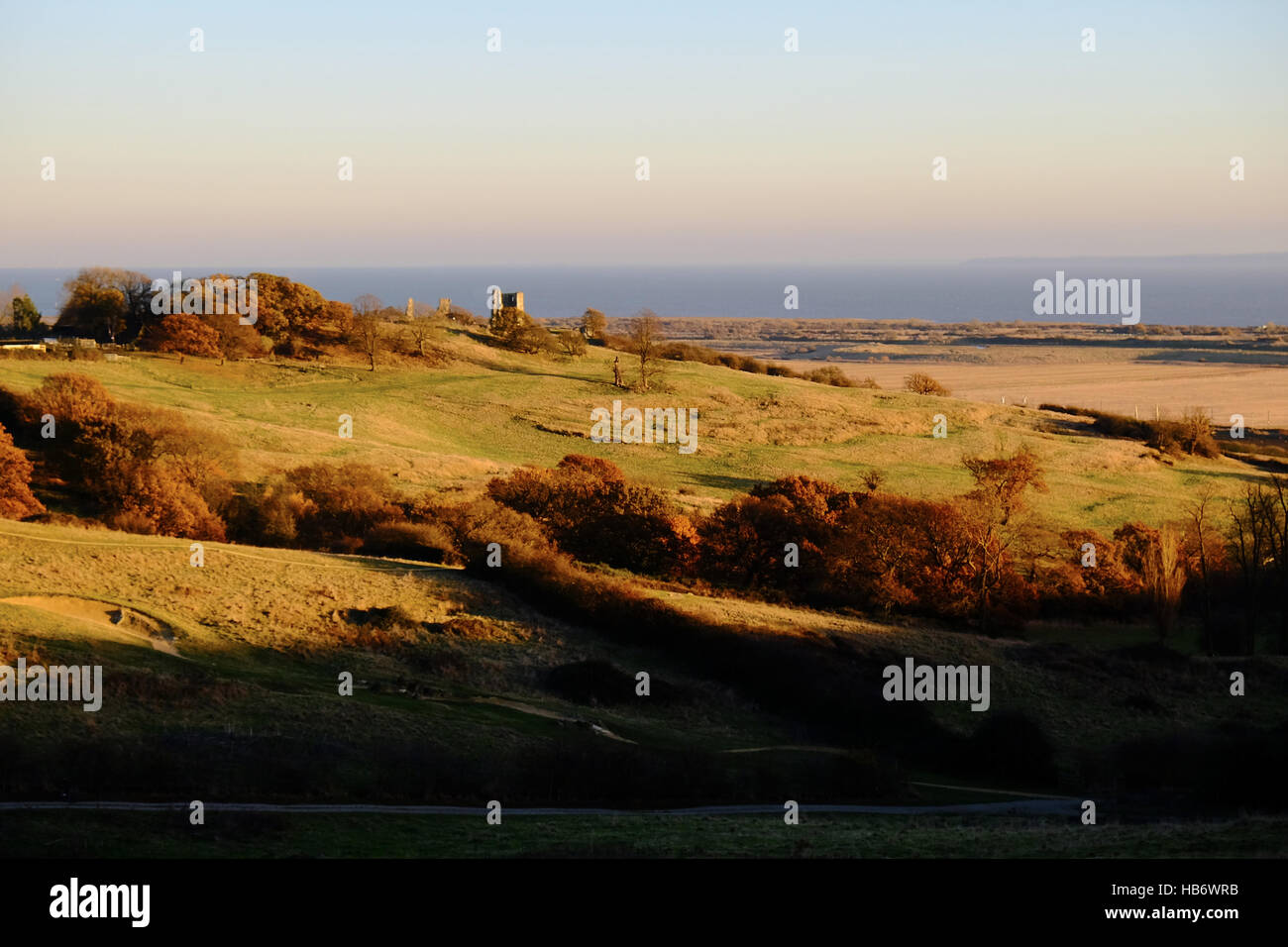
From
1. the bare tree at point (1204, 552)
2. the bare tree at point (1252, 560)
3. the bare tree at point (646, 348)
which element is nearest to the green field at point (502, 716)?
the bare tree at point (1204, 552)

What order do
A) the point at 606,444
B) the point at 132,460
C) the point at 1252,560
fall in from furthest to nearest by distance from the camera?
the point at 606,444
the point at 1252,560
the point at 132,460

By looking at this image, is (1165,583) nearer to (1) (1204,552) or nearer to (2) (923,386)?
(1) (1204,552)

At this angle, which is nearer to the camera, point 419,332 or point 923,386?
point 419,332

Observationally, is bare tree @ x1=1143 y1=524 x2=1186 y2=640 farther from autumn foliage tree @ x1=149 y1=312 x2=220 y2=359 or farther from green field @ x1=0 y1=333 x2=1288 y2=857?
autumn foliage tree @ x1=149 y1=312 x2=220 y2=359

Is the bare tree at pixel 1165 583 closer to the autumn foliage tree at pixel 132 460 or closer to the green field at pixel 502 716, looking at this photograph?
the green field at pixel 502 716

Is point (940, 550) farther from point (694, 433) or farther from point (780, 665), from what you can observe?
point (694, 433)

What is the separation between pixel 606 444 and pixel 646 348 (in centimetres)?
2127

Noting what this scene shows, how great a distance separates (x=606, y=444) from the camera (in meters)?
72.4

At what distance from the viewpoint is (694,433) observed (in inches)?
3049

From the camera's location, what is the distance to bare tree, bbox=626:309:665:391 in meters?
90.8

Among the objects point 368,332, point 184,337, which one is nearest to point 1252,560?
point 368,332

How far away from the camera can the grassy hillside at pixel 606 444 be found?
201 ft

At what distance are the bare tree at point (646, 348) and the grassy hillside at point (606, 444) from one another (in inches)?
67.7

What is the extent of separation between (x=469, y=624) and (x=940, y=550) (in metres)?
20.5
